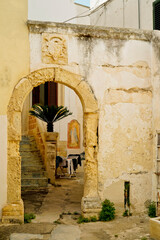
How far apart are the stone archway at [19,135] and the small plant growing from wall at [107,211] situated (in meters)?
0.12

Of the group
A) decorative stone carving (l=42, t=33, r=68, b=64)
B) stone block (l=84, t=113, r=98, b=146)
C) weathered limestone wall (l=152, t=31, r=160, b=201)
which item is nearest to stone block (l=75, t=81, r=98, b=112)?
stone block (l=84, t=113, r=98, b=146)

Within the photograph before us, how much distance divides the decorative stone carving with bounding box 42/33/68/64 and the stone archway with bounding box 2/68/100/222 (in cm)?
20

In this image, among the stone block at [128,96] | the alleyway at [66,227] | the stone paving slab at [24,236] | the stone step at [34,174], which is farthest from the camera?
the stone step at [34,174]

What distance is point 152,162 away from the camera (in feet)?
20.1

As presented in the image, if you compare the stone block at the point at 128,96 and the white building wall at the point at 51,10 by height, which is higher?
the white building wall at the point at 51,10

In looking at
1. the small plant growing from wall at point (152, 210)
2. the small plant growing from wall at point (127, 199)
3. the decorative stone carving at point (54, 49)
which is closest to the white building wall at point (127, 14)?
the decorative stone carving at point (54, 49)

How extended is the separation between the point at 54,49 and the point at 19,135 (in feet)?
6.00

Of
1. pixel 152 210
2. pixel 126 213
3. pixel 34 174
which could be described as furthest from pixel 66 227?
pixel 34 174

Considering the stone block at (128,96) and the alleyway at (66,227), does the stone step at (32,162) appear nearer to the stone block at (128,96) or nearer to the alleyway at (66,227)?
the alleyway at (66,227)

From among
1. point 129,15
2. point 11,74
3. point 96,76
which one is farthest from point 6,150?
point 129,15

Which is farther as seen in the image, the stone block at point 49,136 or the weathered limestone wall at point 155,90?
the stone block at point 49,136

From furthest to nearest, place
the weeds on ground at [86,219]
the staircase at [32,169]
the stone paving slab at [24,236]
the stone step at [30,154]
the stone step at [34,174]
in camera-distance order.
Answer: the stone step at [30,154]
the stone step at [34,174]
the staircase at [32,169]
the weeds on ground at [86,219]
the stone paving slab at [24,236]

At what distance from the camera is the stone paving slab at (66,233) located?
15.7ft

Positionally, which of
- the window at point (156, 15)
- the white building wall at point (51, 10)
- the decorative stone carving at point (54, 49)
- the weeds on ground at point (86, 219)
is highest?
the white building wall at point (51, 10)
